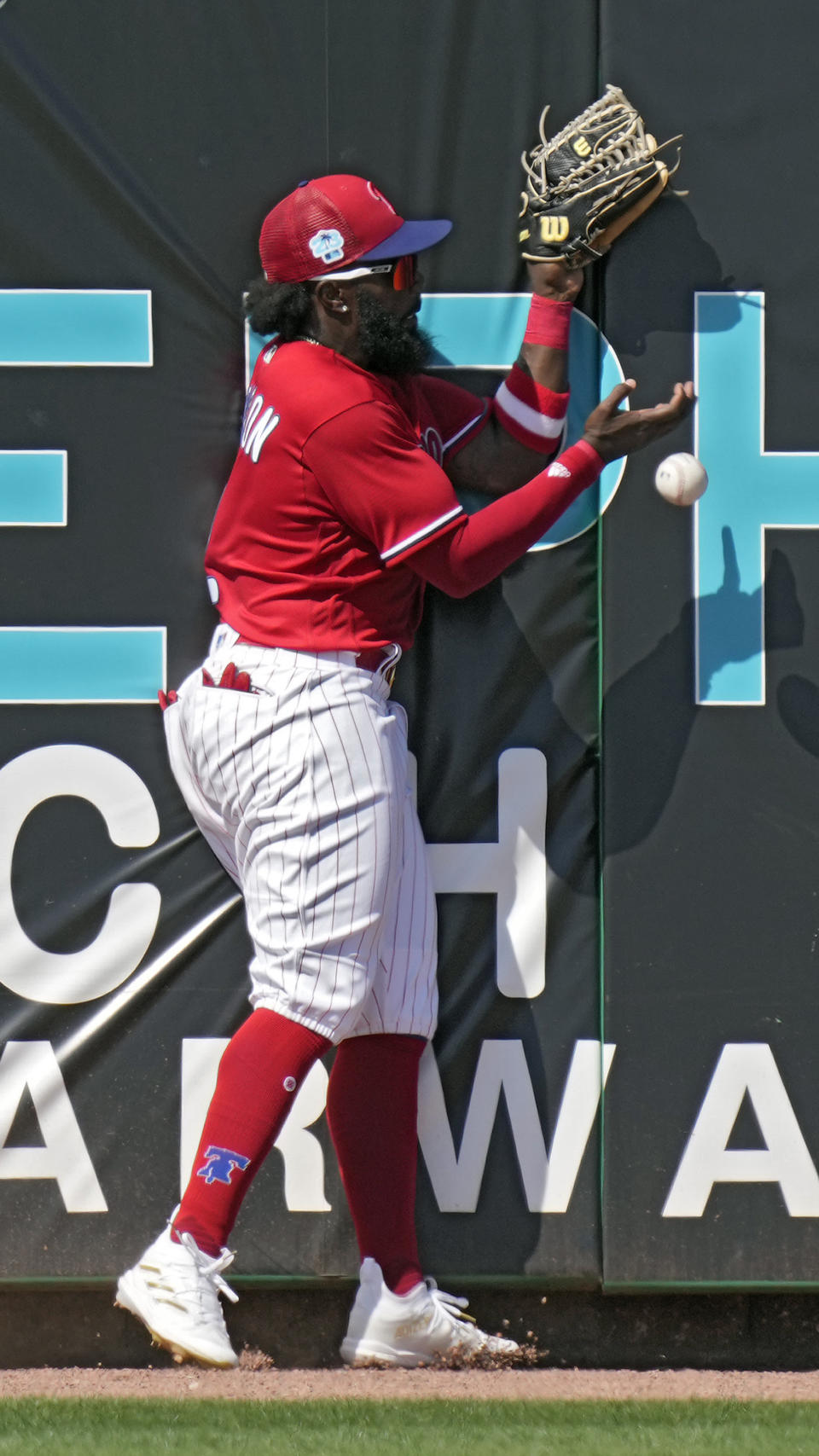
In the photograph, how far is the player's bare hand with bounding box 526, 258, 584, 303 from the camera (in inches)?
111

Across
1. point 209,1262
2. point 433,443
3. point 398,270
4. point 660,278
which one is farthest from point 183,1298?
point 660,278

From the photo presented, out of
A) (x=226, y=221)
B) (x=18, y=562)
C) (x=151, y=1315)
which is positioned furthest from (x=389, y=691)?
(x=151, y=1315)

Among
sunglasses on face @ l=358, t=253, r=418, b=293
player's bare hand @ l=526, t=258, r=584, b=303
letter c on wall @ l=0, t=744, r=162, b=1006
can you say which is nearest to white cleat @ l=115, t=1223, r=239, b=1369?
letter c on wall @ l=0, t=744, r=162, b=1006

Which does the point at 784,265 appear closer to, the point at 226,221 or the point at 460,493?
the point at 460,493

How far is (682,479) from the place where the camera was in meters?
2.70

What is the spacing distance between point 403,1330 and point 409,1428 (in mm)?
305

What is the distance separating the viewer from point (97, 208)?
2.90 meters

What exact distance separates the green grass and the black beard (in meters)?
1.71

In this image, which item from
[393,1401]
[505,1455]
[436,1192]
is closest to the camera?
[505,1455]

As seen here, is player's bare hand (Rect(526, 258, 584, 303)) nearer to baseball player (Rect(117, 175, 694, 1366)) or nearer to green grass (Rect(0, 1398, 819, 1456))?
baseball player (Rect(117, 175, 694, 1366))

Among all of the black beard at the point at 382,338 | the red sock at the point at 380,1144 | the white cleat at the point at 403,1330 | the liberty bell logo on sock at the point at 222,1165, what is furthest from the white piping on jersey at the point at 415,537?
the white cleat at the point at 403,1330

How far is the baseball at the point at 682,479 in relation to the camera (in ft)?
8.86

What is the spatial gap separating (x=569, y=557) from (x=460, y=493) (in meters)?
0.24

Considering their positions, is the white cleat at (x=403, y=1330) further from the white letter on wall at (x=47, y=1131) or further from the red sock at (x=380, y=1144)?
the white letter on wall at (x=47, y=1131)
